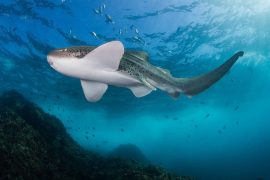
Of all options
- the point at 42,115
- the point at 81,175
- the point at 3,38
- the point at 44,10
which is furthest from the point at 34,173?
the point at 3,38

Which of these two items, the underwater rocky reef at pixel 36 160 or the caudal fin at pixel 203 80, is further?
the underwater rocky reef at pixel 36 160

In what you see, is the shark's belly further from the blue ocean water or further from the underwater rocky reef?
the blue ocean water

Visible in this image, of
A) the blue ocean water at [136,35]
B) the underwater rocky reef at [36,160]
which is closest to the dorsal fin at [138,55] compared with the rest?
the underwater rocky reef at [36,160]

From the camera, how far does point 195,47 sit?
84.2ft

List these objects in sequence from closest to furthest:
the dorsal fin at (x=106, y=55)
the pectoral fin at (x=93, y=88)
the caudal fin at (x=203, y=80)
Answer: the dorsal fin at (x=106, y=55) < the caudal fin at (x=203, y=80) < the pectoral fin at (x=93, y=88)

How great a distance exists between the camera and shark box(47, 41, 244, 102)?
4559mm

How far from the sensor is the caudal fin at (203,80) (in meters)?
5.02

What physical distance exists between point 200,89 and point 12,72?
28.8 meters

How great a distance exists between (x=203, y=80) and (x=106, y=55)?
6.97 feet

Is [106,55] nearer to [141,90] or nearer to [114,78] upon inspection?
[114,78]

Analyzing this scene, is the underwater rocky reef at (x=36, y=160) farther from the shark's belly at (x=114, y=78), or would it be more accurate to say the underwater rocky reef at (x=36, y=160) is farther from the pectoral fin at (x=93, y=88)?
the shark's belly at (x=114, y=78)

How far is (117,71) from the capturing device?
5.08 m

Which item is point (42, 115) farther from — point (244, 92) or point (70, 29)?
point (244, 92)

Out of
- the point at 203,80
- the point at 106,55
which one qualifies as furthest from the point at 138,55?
the point at 203,80
